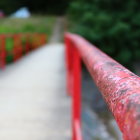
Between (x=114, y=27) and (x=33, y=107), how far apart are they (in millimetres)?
7666

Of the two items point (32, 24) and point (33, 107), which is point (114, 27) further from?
point (32, 24)

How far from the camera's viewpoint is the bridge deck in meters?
4.05

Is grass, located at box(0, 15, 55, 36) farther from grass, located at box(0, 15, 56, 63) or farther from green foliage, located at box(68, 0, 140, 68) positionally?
green foliage, located at box(68, 0, 140, 68)

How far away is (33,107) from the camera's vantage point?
5129 millimetres

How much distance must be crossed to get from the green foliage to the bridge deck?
13.3 feet

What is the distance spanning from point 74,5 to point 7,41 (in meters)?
5.93

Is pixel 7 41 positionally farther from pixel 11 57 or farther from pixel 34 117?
pixel 34 117

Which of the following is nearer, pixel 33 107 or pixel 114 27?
pixel 33 107

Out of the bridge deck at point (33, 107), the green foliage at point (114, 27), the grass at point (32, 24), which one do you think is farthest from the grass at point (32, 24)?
the bridge deck at point (33, 107)

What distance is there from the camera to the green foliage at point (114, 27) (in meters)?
12.1

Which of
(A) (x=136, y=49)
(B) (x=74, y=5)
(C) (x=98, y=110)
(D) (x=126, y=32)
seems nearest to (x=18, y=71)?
(C) (x=98, y=110)

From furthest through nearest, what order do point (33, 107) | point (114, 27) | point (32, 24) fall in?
point (32, 24)
point (114, 27)
point (33, 107)

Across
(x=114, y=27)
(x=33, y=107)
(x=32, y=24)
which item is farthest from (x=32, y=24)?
(x=33, y=107)

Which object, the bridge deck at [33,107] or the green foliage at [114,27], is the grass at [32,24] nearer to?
the green foliage at [114,27]
